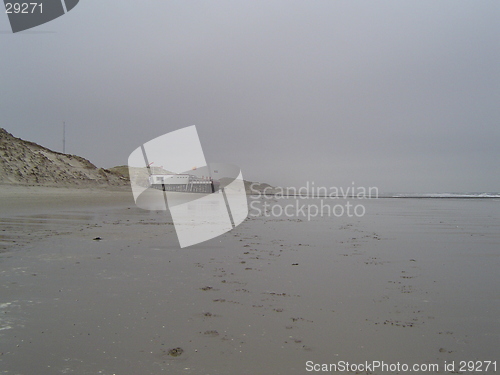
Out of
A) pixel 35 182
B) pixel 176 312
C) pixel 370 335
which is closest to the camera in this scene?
pixel 370 335

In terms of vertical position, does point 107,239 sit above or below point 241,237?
above

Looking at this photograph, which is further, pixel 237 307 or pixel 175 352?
pixel 237 307

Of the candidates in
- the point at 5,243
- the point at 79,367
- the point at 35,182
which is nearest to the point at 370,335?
the point at 79,367

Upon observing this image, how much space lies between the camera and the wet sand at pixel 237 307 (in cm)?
296

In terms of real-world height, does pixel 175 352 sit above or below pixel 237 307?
above

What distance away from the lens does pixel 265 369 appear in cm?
275

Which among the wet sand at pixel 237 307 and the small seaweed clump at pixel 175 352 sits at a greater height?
the small seaweed clump at pixel 175 352

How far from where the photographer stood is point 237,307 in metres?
4.11

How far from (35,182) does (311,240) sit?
27.0 metres

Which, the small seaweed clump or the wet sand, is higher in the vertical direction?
the small seaweed clump

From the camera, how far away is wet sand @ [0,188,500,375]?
2955mm

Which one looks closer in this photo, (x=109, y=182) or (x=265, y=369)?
(x=265, y=369)

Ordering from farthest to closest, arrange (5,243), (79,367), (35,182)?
(35,182) < (5,243) < (79,367)

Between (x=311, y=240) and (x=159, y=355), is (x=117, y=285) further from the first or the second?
(x=311, y=240)
